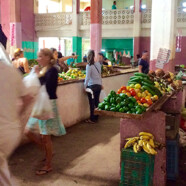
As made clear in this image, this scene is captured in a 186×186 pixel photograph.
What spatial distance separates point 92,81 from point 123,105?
336 cm

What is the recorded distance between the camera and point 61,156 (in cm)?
475

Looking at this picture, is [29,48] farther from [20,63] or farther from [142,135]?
[142,135]

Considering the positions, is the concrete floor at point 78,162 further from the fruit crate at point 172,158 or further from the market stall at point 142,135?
the market stall at point 142,135

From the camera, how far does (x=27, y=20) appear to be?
18578mm

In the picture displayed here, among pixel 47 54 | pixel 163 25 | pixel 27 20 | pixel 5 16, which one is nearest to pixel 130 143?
pixel 47 54

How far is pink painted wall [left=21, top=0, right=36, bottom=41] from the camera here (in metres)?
18.2

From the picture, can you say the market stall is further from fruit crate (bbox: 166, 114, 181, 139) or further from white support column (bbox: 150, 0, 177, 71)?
white support column (bbox: 150, 0, 177, 71)

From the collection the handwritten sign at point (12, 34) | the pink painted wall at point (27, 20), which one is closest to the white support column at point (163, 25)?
the handwritten sign at point (12, 34)

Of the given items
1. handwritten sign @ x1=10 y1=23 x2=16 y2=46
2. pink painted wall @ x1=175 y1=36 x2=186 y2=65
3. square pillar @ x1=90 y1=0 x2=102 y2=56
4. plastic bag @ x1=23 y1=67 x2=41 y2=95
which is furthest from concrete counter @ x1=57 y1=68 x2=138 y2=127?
pink painted wall @ x1=175 y1=36 x2=186 y2=65

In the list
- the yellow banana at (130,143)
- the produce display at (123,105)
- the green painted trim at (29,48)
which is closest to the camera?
the produce display at (123,105)

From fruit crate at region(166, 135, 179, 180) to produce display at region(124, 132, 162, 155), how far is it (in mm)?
480

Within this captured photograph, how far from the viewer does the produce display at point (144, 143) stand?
11.0 feet

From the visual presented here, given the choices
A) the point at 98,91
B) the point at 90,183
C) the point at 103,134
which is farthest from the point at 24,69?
the point at 90,183

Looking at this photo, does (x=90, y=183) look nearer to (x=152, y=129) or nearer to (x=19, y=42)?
(x=152, y=129)
